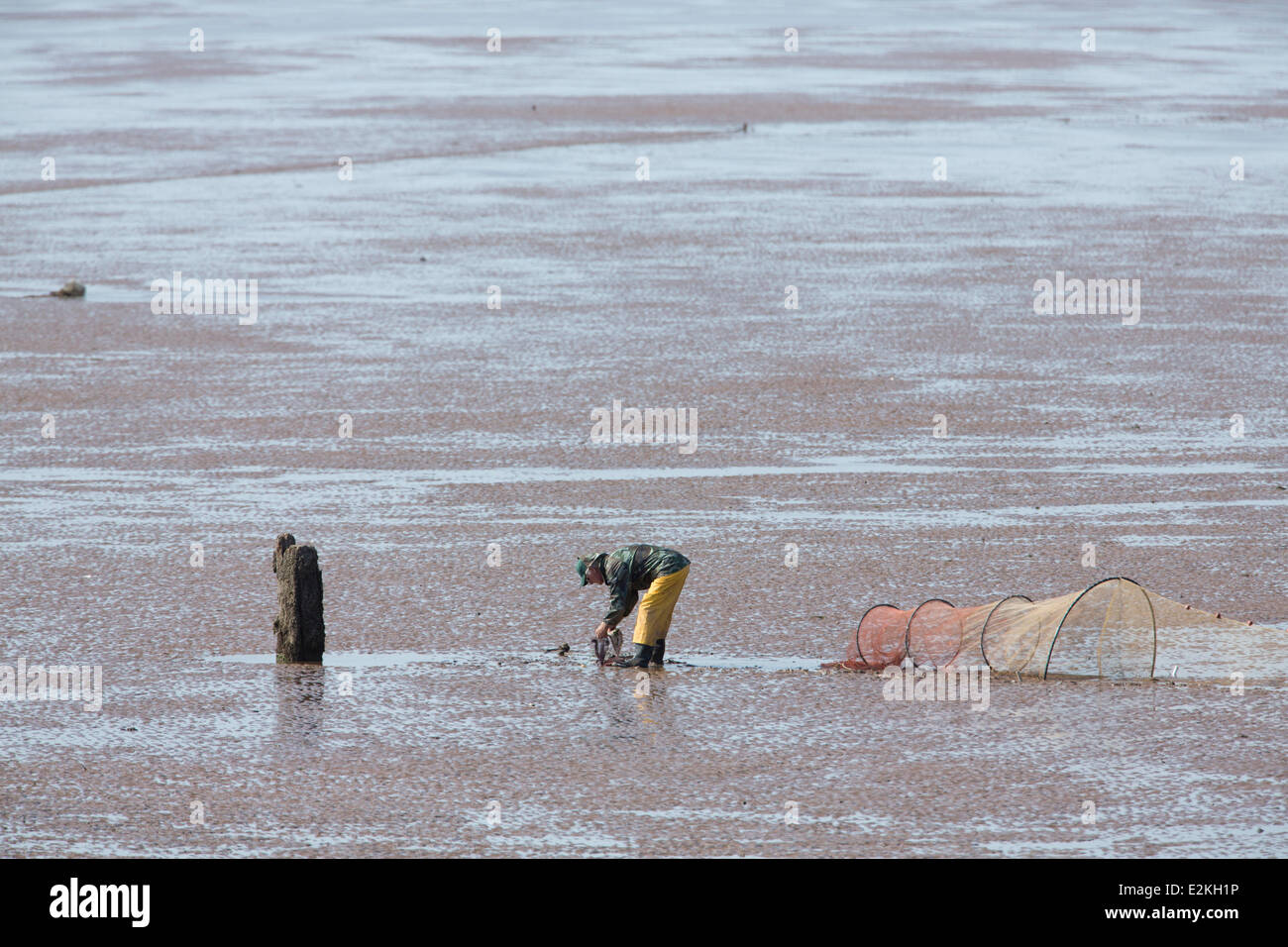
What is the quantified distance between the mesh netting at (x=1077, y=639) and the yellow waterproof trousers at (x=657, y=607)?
1.19 metres

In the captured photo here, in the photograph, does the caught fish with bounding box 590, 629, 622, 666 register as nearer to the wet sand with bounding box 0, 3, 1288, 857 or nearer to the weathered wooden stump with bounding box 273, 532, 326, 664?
the wet sand with bounding box 0, 3, 1288, 857

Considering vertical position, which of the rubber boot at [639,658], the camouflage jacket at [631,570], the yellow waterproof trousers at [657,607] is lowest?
the rubber boot at [639,658]

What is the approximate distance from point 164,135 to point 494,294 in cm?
2200

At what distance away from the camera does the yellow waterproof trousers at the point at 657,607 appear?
13.5 meters

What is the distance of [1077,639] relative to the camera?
13438 millimetres

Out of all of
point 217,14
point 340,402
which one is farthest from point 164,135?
point 217,14

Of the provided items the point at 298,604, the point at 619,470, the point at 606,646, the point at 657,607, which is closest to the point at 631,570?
the point at 657,607

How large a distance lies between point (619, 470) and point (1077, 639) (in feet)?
23.1

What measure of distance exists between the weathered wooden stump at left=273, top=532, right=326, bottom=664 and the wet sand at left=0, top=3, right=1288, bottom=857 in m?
0.19

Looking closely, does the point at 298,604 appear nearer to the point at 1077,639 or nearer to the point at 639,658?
the point at 639,658

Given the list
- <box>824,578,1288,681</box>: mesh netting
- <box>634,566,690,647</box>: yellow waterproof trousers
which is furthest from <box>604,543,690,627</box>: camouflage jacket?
<box>824,578,1288,681</box>: mesh netting

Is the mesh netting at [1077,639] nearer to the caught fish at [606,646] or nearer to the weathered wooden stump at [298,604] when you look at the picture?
the caught fish at [606,646]

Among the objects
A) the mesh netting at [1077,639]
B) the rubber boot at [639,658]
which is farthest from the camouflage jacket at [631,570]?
the mesh netting at [1077,639]

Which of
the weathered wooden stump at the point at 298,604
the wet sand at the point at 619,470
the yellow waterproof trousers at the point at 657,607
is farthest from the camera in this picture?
the yellow waterproof trousers at the point at 657,607
